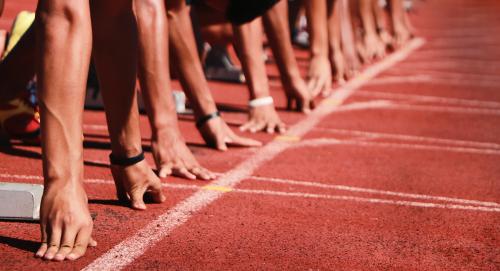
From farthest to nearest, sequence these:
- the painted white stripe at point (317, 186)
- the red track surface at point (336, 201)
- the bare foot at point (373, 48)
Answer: the bare foot at point (373, 48), the painted white stripe at point (317, 186), the red track surface at point (336, 201)

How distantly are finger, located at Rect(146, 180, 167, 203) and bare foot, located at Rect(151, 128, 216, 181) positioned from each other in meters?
0.54

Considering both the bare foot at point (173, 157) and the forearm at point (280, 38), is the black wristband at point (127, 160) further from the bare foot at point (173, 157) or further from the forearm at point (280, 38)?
the forearm at point (280, 38)

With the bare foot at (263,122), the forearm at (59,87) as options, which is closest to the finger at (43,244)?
the forearm at (59,87)

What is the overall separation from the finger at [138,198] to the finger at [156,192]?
0.04 metres

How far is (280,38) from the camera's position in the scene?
24.4ft

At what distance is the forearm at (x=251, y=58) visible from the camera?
6824 mm

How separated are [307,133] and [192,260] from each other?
3446 millimetres

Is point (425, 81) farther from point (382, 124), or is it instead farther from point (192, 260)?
point (192, 260)

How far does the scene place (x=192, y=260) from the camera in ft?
11.6

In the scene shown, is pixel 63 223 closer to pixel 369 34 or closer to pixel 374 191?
pixel 374 191

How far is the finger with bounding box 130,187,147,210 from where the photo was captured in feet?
13.8

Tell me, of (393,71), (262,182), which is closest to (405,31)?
(393,71)

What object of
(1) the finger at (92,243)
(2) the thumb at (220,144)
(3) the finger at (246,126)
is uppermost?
(1) the finger at (92,243)

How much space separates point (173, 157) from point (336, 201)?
2.50 feet
